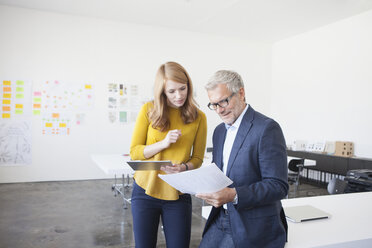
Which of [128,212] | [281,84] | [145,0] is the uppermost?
[145,0]

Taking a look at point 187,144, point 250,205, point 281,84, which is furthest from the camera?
point 281,84

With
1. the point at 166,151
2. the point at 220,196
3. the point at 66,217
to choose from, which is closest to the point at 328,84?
the point at 66,217

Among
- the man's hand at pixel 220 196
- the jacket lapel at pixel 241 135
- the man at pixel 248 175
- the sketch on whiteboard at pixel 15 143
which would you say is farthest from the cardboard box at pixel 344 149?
the sketch on whiteboard at pixel 15 143

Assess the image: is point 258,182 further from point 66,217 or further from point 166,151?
point 66,217

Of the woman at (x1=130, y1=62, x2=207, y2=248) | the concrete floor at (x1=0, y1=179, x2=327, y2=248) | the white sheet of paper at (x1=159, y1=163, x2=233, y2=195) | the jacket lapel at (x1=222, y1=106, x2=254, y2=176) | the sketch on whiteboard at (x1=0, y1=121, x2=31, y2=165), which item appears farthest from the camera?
the sketch on whiteboard at (x1=0, y1=121, x2=31, y2=165)

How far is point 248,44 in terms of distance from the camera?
8383mm

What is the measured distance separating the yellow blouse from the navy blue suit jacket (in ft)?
1.43

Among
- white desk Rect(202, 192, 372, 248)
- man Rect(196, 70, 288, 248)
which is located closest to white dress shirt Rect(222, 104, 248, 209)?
man Rect(196, 70, 288, 248)

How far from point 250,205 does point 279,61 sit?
7880mm

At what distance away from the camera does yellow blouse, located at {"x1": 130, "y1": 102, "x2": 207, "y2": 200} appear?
169 centimetres

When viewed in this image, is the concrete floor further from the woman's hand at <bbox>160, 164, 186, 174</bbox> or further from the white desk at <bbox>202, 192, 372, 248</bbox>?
the woman's hand at <bbox>160, 164, 186, 174</bbox>

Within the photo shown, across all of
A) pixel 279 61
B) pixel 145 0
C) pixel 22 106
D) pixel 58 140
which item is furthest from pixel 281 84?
pixel 22 106

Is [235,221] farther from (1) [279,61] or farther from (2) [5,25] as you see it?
(1) [279,61]

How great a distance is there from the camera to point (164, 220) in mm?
1717
